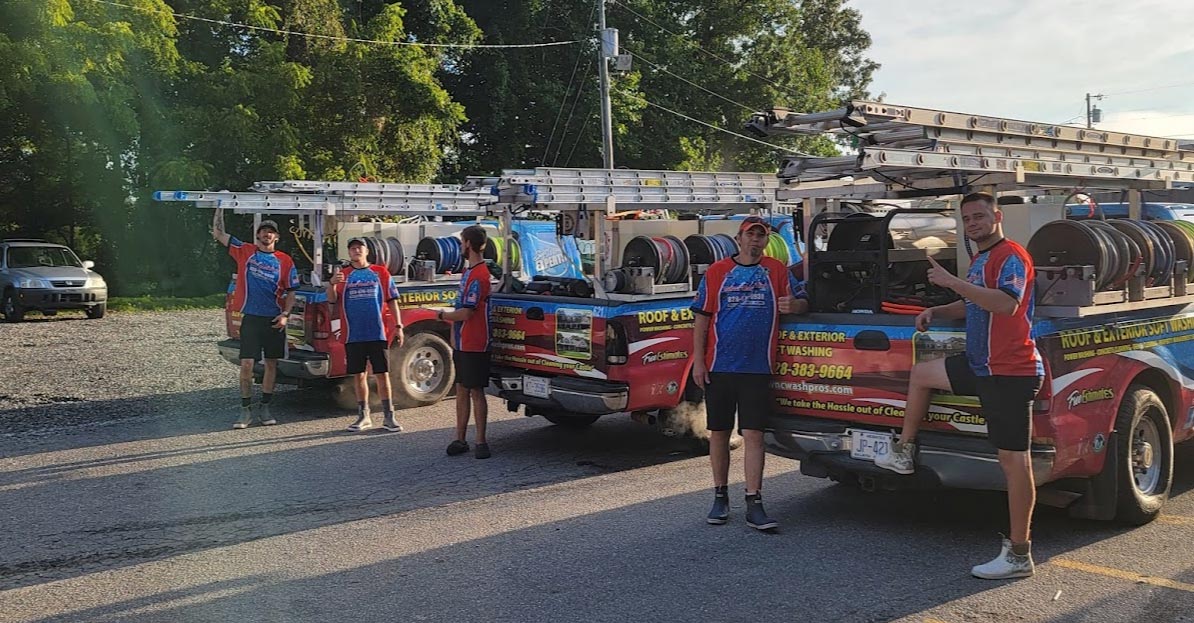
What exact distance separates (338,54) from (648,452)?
20.4m

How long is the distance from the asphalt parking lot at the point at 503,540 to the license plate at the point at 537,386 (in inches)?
21.6

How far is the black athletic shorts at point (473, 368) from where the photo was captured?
8406 mm

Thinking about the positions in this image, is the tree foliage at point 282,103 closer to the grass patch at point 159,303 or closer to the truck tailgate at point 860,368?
the grass patch at point 159,303

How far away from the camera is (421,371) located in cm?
1102

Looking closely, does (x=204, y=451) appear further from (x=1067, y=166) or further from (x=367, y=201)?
(x=1067, y=166)

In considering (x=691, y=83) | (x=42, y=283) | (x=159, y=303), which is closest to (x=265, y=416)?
(x=42, y=283)

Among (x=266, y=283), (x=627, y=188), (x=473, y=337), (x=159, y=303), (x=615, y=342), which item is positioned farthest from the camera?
(x=159, y=303)

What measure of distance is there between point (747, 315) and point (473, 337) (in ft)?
9.60

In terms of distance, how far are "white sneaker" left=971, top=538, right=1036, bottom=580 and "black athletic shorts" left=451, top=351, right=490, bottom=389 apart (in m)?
4.34

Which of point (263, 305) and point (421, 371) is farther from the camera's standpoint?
point (421, 371)

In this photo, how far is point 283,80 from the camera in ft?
81.7

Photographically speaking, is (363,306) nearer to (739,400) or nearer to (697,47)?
(739,400)

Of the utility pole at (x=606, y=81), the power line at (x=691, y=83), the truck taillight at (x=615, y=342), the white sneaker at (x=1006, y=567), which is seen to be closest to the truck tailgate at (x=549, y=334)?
the truck taillight at (x=615, y=342)

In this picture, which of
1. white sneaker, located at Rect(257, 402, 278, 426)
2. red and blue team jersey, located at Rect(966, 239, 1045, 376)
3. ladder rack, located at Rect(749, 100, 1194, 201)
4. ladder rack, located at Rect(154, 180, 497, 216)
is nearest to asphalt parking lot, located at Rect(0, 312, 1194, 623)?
white sneaker, located at Rect(257, 402, 278, 426)
